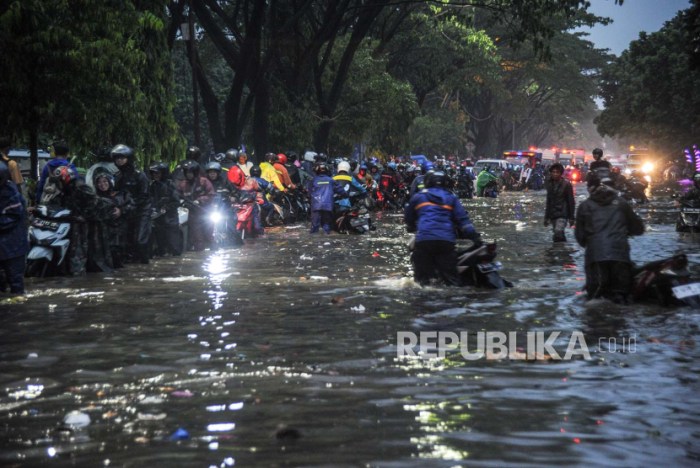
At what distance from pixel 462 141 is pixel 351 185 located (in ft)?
152

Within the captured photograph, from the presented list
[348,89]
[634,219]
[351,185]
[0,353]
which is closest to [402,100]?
[348,89]

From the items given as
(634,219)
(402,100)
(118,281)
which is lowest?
(118,281)

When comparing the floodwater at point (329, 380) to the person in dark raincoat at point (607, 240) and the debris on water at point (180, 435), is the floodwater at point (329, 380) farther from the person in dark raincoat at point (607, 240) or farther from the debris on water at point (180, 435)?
the person in dark raincoat at point (607, 240)

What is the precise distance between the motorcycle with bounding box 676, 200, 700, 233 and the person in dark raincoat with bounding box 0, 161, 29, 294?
603 inches

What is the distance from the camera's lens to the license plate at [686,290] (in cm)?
1114

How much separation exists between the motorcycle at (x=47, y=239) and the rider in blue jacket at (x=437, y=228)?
5.02 metres

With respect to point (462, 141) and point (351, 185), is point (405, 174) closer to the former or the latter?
point (351, 185)

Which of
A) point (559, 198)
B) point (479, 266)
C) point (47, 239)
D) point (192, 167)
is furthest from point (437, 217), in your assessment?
point (192, 167)

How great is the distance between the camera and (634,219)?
11.6 m

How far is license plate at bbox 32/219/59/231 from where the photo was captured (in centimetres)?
1509

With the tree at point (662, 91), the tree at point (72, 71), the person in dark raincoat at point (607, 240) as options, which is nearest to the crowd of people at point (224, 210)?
the person in dark raincoat at point (607, 240)

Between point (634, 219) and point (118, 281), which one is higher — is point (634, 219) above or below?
above

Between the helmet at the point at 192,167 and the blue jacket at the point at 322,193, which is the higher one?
the helmet at the point at 192,167

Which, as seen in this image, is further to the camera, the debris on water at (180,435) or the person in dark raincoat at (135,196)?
the person in dark raincoat at (135,196)
